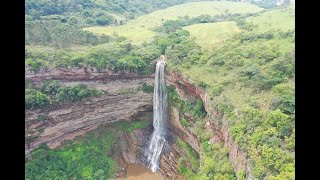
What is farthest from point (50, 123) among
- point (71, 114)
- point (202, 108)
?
point (202, 108)

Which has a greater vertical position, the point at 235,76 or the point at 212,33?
the point at 212,33

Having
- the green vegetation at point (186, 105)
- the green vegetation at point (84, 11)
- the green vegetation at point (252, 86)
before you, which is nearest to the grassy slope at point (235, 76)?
the green vegetation at point (252, 86)

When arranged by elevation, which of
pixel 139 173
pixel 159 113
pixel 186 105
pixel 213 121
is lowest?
pixel 139 173

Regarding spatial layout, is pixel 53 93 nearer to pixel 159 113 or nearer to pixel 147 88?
pixel 147 88

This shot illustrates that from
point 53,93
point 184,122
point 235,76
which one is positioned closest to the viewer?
point 235,76

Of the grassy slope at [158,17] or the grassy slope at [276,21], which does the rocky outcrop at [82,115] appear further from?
the grassy slope at [276,21]

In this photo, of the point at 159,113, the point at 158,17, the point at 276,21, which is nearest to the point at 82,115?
the point at 159,113
